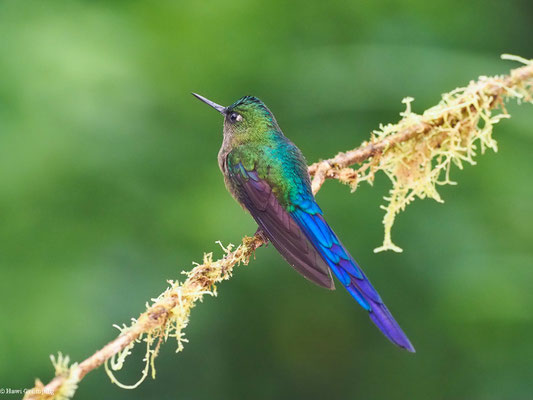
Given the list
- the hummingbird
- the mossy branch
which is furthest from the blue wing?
the mossy branch

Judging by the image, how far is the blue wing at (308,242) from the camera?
262 cm

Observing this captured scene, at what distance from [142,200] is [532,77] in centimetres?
243

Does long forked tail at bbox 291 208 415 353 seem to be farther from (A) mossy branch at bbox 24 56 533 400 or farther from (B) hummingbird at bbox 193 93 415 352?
(A) mossy branch at bbox 24 56 533 400

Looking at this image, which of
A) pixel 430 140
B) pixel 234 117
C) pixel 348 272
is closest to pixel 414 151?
pixel 430 140

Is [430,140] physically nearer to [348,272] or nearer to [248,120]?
[348,272]

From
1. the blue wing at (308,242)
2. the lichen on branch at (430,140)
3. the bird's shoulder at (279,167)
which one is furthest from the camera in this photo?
the bird's shoulder at (279,167)

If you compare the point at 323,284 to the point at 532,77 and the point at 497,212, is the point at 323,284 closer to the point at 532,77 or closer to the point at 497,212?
the point at 532,77

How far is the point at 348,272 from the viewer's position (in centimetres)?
279

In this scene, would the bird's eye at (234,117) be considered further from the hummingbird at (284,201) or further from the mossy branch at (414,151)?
the mossy branch at (414,151)

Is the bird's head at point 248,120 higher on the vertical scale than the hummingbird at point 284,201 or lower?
higher

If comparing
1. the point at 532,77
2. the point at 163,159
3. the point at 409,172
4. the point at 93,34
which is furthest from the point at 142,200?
the point at 532,77

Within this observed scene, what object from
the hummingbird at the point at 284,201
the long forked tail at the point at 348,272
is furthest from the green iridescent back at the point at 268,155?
the long forked tail at the point at 348,272

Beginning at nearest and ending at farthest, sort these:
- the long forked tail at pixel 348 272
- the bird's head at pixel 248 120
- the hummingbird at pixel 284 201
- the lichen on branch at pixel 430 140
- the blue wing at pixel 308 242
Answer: the long forked tail at pixel 348 272 < the blue wing at pixel 308 242 < the hummingbird at pixel 284 201 < the lichen on branch at pixel 430 140 < the bird's head at pixel 248 120

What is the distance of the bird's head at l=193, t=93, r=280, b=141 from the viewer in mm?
3590
